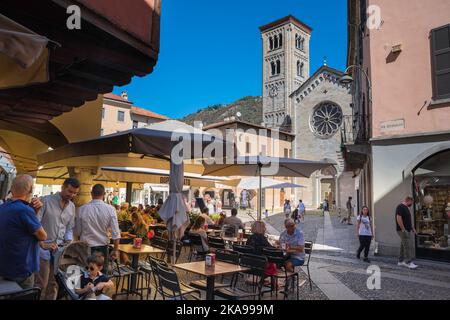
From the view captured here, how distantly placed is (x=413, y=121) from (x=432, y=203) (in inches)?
101

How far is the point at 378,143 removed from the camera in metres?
11.0

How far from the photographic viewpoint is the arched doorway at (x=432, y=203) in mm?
10023

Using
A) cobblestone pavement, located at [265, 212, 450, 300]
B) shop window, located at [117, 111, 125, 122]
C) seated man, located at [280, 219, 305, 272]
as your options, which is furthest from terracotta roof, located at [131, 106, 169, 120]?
seated man, located at [280, 219, 305, 272]

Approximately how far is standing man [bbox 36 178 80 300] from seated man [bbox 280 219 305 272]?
11.7ft

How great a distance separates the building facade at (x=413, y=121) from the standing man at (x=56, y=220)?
9.31m

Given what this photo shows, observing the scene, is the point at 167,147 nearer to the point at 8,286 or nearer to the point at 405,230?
the point at 8,286

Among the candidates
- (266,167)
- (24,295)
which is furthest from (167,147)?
(266,167)

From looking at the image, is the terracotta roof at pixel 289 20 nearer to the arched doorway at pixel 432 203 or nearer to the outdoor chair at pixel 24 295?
the arched doorway at pixel 432 203

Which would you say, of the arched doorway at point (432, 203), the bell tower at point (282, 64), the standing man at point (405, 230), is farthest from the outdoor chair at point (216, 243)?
the bell tower at point (282, 64)

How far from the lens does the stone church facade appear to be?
1591 inches

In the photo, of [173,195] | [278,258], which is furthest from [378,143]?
[173,195]

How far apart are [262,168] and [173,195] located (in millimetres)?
3711

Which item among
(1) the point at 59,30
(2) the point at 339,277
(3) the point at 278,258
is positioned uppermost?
(1) the point at 59,30

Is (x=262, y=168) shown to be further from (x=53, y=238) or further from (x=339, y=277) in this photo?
(x=53, y=238)
